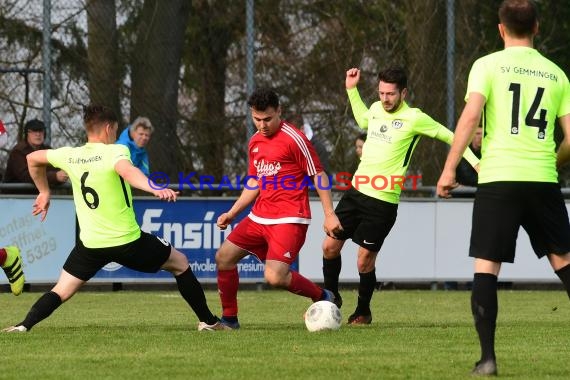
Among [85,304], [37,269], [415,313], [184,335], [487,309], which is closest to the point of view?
[487,309]

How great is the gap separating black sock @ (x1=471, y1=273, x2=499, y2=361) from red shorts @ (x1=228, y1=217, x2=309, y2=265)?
290 centimetres

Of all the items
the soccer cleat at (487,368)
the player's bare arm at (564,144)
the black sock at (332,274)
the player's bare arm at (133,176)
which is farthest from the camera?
the black sock at (332,274)

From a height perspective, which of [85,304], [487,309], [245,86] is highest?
[245,86]

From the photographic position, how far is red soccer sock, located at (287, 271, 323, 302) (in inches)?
376

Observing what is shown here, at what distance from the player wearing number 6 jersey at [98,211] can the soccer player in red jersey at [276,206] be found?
28.5 inches

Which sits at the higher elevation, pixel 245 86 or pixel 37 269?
pixel 245 86

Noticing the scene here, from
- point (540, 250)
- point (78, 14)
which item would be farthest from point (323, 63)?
point (540, 250)

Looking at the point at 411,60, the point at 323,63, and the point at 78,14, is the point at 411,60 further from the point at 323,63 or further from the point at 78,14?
the point at 78,14

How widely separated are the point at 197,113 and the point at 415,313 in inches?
179

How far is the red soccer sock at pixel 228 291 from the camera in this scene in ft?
31.6

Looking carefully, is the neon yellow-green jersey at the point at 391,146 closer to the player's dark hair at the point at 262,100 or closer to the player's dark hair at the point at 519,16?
the player's dark hair at the point at 262,100

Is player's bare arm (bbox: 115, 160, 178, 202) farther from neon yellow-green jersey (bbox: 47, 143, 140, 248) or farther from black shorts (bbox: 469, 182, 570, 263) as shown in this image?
black shorts (bbox: 469, 182, 570, 263)

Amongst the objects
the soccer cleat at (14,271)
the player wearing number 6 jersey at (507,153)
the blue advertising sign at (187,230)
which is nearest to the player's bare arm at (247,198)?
the soccer cleat at (14,271)

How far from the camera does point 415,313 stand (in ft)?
39.0
